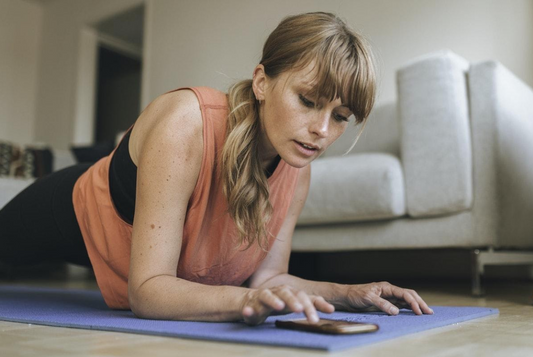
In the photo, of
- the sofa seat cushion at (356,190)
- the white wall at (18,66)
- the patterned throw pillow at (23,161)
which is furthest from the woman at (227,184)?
the white wall at (18,66)

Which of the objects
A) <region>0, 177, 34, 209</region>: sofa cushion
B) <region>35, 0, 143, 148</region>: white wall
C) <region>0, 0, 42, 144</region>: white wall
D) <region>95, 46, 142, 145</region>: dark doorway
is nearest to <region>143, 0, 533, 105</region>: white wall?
<region>35, 0, 143, 148</region>: white wall

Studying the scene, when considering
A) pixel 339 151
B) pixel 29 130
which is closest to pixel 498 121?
pixel 339 151

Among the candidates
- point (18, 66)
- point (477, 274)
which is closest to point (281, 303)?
point (477, 274)

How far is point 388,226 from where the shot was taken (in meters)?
2.06

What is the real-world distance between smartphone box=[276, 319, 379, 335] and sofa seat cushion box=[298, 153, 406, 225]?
46.9 inches

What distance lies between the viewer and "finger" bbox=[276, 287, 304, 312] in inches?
28.8

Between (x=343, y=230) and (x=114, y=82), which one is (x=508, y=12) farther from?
(x=114, y=82)

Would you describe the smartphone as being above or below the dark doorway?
below

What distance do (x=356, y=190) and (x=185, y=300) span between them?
4.04ft

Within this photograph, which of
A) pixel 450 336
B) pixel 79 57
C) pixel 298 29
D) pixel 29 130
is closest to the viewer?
pixel 450 336

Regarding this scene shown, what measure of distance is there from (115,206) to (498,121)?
1.36 m

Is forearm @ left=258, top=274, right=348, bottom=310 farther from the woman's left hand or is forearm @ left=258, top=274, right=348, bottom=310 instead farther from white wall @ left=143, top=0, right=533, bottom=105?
white wall @ left=143, top=0, right=533, bottom=105

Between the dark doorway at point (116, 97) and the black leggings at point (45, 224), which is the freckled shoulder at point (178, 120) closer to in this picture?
the black leggings at point (45, 224)

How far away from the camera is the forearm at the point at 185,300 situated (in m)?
0.88
